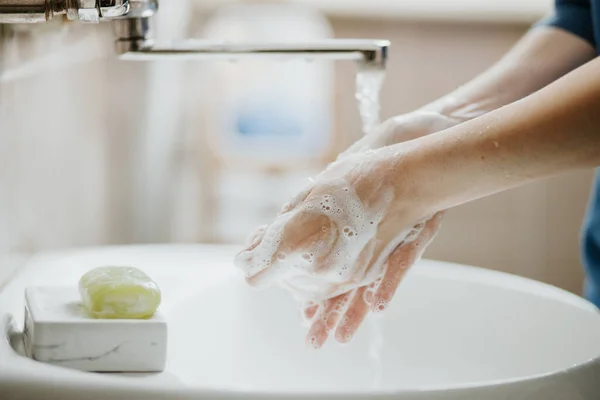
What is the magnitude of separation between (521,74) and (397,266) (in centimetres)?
27

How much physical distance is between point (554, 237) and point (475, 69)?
0.43 m

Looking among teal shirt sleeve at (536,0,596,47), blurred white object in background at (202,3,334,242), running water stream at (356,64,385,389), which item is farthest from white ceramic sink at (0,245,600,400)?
blurred white object in background at (202,3,334,242)

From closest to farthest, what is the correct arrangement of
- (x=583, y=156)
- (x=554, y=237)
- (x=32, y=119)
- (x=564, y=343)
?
(x=583, y=156)
(x=564, y=343)
(x=32, y=119)
(x=554, y=237)

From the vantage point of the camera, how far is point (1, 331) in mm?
495

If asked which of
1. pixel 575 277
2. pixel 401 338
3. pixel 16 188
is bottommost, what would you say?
pixel 575 277

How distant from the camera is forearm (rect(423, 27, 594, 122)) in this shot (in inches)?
28.3

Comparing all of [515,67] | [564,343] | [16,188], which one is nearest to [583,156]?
[564,343]

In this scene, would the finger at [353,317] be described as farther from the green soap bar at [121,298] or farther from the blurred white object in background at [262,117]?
the blurred white object in background at [262,117]

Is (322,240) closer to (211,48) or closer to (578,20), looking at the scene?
(211,48)

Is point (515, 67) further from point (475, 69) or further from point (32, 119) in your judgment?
point (475, 69)

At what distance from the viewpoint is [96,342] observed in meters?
0.46

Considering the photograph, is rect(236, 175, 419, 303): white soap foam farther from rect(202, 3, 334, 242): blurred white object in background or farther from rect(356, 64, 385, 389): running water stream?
rect(202, 3, 334, 242): blurred white object in background

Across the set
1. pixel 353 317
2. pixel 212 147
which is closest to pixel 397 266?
pixel 353 317

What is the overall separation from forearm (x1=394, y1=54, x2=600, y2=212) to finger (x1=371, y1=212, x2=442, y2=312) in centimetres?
7
